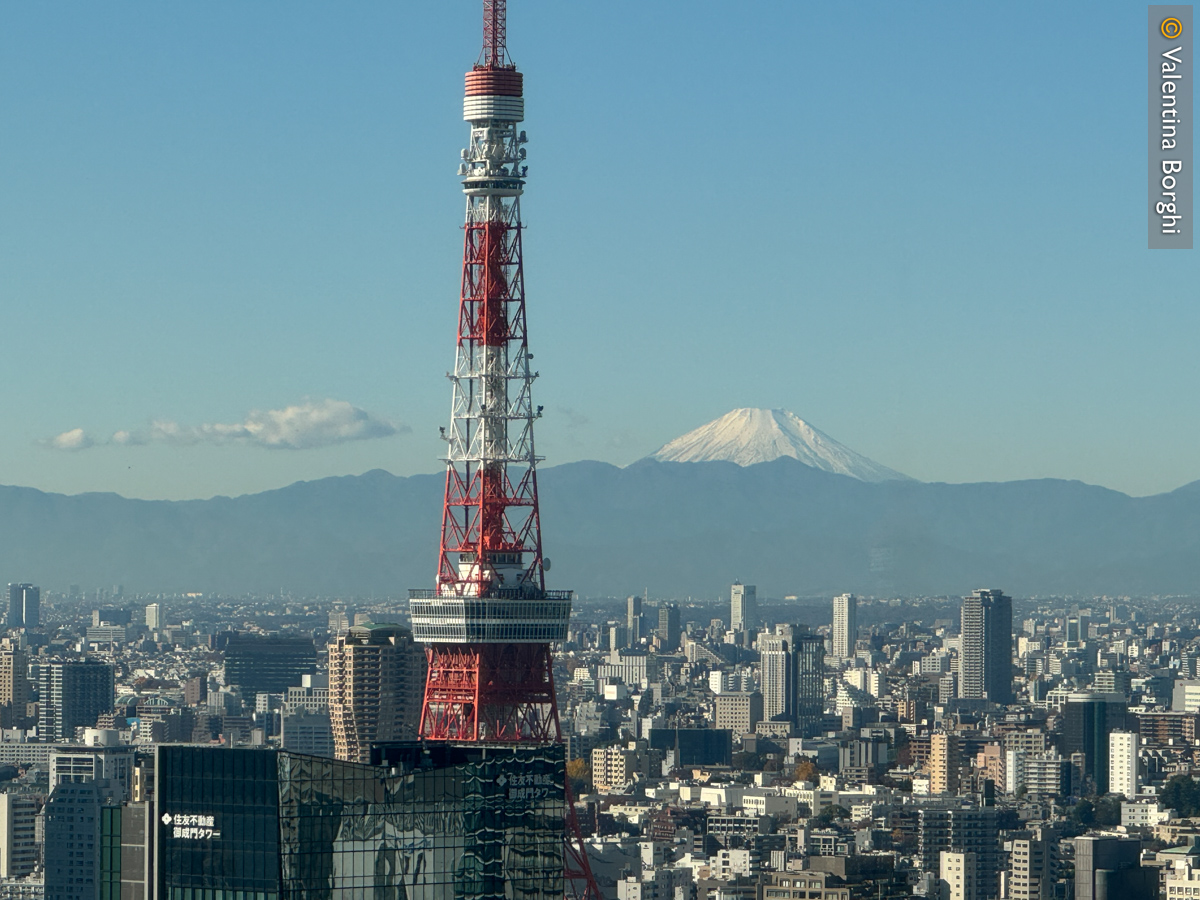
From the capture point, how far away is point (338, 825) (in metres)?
35.6

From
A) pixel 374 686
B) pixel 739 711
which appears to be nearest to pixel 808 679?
pixel 739 711

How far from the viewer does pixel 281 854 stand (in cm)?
3522

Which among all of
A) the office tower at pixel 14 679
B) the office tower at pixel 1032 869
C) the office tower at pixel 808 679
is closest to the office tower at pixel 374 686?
the office tower at pixel 1032 869

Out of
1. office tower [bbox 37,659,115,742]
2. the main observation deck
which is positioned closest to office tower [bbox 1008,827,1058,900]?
the main observation deck

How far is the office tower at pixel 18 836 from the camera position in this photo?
95188 mm

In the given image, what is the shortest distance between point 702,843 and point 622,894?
17.8 m

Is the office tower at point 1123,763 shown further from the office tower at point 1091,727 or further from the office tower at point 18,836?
the office tower at point 18,836

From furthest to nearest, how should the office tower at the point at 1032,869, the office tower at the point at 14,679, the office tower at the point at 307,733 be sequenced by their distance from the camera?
1. the office tower at the point at 14,679
2. the office tower at the point at 307,733
3. the office tower at the point at 1032,869

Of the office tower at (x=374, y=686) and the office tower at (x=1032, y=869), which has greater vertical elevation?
the office tower at (x=374, y=686)

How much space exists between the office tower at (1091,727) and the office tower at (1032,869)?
139 feet

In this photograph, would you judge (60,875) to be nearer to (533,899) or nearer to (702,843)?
(702,843)

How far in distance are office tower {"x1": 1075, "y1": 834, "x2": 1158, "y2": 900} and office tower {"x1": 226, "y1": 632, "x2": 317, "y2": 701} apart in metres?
98.0

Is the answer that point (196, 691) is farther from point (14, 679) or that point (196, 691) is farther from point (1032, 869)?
point (1032, 869)

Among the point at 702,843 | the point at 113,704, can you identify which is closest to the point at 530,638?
the point at 702,843
